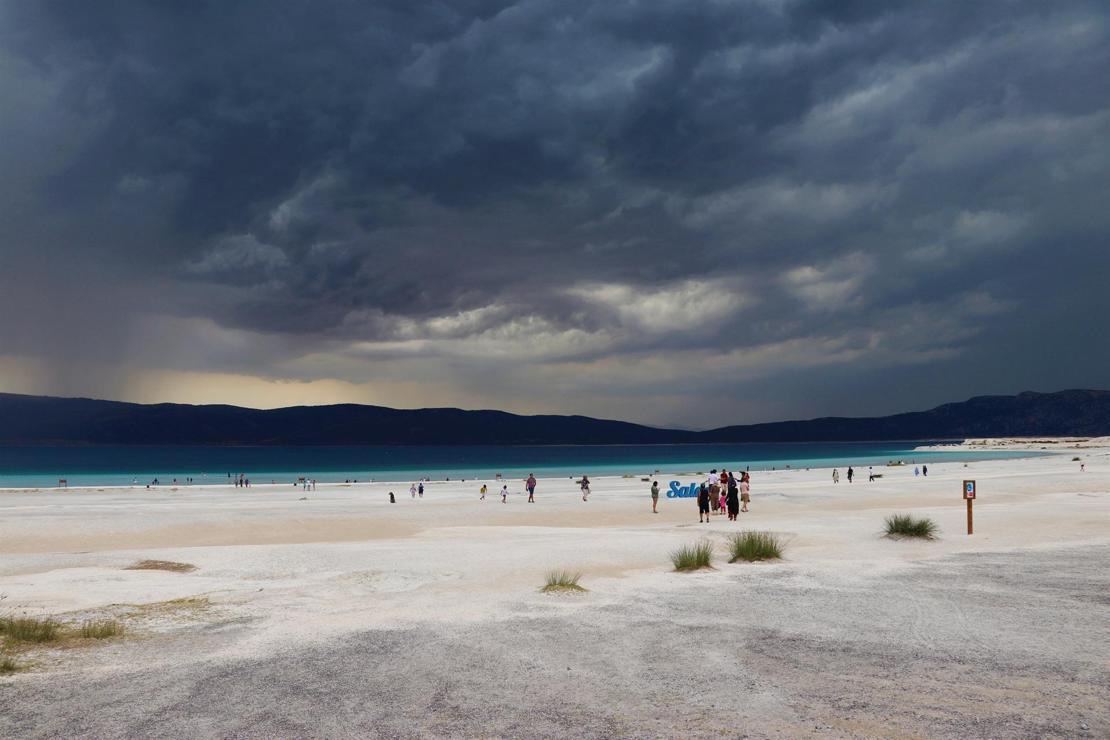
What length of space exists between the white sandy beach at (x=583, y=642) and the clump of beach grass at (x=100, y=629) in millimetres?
360

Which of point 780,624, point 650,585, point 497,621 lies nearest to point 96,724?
point 497,621

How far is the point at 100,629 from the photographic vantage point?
11.3 metres

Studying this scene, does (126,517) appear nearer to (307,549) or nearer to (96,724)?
(307,549)

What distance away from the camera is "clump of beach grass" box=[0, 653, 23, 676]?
30.2ft

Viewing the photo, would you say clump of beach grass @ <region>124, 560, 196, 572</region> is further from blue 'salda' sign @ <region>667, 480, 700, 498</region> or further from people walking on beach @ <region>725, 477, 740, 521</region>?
blue 'salda' sign @ <region>667, 480, 700, 498</region>

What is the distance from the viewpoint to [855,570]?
16.4m

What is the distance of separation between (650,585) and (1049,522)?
19619mm

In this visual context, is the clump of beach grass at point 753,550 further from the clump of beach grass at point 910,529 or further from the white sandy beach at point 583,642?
the clump of beach grass at point 910,529

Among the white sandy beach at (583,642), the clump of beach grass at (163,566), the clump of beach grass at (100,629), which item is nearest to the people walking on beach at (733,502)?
the white sandy beach at (583,642)

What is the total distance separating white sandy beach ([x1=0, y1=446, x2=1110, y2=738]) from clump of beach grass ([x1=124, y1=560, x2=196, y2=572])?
53 cm

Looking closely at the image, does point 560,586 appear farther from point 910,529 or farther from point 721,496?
point 721,496

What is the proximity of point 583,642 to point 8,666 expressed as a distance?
753 centimetres

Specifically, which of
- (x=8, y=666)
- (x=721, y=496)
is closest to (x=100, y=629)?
(x=8, y=666)

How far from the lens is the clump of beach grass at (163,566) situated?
1995 centimetres
